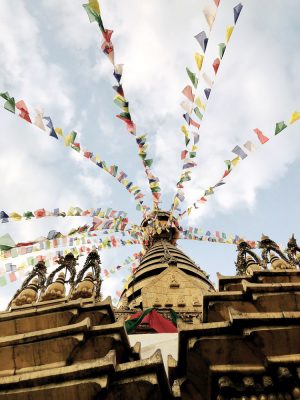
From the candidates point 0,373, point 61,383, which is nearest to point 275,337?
point 61,383

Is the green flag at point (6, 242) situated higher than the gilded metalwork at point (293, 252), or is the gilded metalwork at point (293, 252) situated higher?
the green flag at point (6, 242)

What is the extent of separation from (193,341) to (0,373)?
303 cm

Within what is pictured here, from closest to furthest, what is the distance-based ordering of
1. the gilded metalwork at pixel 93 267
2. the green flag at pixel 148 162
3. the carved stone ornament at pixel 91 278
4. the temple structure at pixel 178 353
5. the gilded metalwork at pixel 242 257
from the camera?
the temple structure at pixel 178 353 → the carved stone ornament at pixel 91 278 → the gilded metalwork at pixel 93 267 → the gilded metalwork at pixel 242 257 → the green flag at pixel 148 162

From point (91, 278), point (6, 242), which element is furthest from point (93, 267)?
point (6, 242)

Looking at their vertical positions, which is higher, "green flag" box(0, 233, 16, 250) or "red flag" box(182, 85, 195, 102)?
"red flag" box(182, 85, 195, 102)

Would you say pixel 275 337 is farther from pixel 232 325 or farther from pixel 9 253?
pixel 9 253

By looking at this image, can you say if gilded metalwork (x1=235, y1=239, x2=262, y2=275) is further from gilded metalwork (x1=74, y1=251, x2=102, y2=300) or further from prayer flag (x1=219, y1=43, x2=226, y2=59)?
prayer flag (x1=219, y1=43, x2=226, y2=59)

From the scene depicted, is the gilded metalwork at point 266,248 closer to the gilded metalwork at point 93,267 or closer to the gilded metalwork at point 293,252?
the gilded metalwork at point 293,252

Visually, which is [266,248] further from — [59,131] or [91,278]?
[59,131]

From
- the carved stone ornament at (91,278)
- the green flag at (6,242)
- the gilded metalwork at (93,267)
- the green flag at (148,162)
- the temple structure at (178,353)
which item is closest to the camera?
the temple structure at (178,353)

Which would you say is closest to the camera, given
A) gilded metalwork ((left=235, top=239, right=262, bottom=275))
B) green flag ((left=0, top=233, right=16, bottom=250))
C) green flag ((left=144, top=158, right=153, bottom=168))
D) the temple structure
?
the temple structure

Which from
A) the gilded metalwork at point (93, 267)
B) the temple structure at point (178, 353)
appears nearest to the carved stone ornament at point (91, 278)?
the gilded metalwork at point (93, 267)

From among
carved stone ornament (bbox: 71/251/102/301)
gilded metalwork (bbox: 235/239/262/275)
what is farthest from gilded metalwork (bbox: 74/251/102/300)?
gilded metalwork (bbox: 235/239/262/275)

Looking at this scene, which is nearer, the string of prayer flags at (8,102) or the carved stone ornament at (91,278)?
the carved stone ornament at (91,278)
